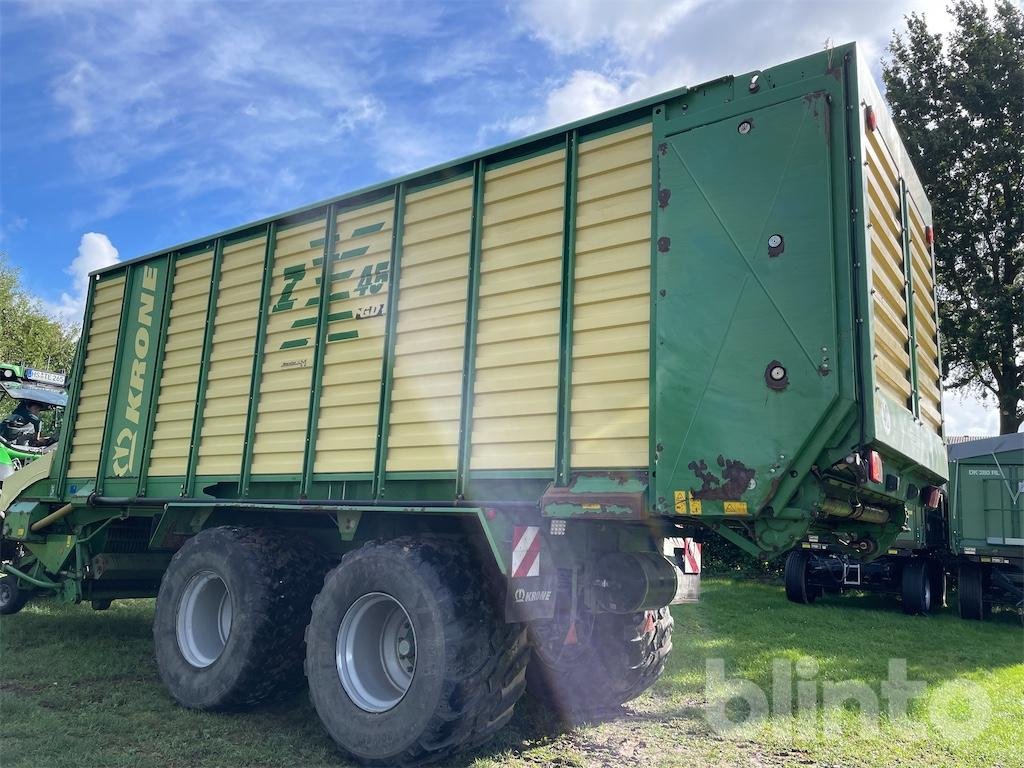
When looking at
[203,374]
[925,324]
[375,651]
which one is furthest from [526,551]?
[203,374]

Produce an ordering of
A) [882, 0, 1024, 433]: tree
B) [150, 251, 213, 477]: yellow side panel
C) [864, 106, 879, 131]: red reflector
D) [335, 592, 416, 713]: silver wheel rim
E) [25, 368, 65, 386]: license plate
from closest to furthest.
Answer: [864, 106, 879, 131]: red reflector → [335, 592, 416, 713]: silver wheel rim → [150, 251, 213, 477]: yellow side panel → [25, 368, 65, 386]: license plate → [882, 0, 1024, 433]: tree

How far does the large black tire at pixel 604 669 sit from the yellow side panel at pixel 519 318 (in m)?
1.40

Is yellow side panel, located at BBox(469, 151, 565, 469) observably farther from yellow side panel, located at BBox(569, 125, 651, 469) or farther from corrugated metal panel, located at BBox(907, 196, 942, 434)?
corrugated metal panel, located at BBox(907, 196, 942, 434)

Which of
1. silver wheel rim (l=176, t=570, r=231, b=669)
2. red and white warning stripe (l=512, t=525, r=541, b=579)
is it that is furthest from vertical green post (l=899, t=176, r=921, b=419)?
silver wheel rim (l=176, t=570, r=231, b=669)

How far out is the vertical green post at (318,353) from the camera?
5926 millimetres

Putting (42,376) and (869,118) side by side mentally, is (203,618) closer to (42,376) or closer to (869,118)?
(42,376)

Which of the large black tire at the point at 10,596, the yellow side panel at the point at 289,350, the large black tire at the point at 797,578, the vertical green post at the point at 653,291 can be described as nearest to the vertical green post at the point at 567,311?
the vertical green post at the point at 653,291

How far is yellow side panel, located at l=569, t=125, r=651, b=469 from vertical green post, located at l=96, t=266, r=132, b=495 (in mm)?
5145

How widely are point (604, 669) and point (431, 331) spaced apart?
262 cm

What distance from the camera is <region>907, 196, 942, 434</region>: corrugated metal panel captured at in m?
5.59

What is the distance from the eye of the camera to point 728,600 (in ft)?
42.7

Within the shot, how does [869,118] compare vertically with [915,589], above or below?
above

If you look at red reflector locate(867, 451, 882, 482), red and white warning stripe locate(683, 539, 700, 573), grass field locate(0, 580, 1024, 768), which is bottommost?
grass field locate(0, 580, 1024, 768)

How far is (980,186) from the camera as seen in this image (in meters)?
19.5
